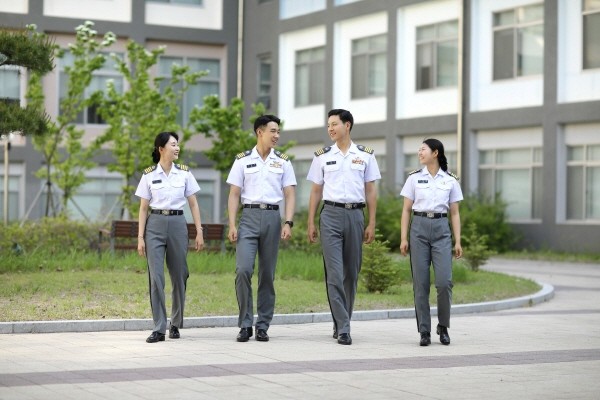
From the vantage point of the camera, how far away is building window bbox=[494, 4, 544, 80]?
35.9 meters

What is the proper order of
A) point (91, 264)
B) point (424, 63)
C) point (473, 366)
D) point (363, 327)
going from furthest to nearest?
1. point (424, 63)
2. point (91, 264)
3. point (363, 327)
4. point (473, 366)

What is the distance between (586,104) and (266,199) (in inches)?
881

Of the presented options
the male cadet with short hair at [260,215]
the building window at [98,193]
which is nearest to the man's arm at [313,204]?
the male cadet with short hair at [260,215]

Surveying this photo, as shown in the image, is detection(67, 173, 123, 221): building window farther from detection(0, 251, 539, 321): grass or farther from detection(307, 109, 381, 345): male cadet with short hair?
detection(307, 109, 381, 345): male cadet with short hair

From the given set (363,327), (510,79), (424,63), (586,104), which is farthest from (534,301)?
(424,63)

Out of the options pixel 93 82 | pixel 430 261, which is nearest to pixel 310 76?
pixel 93 82

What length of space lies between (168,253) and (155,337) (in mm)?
936

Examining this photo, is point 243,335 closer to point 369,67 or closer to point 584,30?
point 584,30

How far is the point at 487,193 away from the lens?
37.9m

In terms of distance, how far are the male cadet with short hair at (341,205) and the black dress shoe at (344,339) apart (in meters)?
0.21

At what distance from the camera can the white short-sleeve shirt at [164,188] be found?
43.2 feet

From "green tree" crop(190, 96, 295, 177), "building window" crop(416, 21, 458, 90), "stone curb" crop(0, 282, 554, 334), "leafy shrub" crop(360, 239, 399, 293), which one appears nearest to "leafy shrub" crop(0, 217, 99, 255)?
"green tree" crop(190, 96, 295, 177)

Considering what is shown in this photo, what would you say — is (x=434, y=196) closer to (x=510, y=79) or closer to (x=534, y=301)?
(x=534, y=301)

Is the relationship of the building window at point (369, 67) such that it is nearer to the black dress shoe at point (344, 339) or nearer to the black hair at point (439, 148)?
the black hair at point (439, 148)
